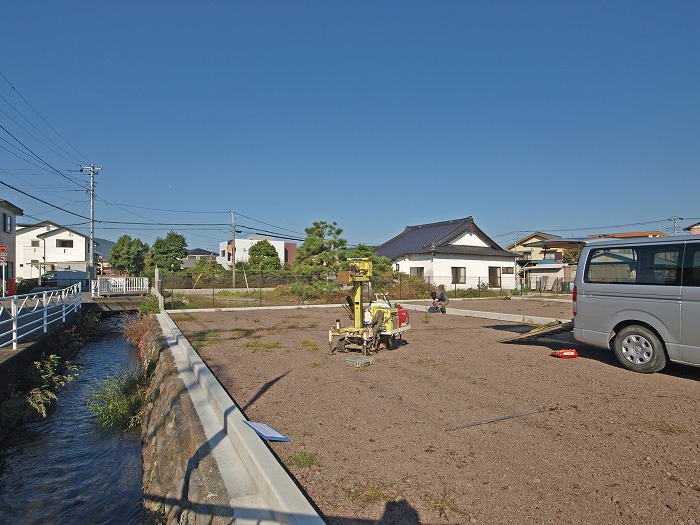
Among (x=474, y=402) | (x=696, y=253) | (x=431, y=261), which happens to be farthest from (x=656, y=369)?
(x=431, y=261)

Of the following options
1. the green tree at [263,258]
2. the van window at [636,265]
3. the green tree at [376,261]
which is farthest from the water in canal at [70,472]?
the green tree at [263,258]

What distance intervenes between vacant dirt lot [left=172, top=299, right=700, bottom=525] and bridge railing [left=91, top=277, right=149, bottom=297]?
1891cm

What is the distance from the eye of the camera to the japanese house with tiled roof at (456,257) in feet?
94.0

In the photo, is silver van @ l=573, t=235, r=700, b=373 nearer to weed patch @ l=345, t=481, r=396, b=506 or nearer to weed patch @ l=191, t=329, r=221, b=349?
weed patch @ l=345, t=481, r=396, b=506

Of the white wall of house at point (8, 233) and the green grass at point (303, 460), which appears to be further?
the white wall of house at point (8, 233)

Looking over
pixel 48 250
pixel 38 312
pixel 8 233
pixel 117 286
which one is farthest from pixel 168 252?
pixel 38 312

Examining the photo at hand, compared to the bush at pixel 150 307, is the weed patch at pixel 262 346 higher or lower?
lower

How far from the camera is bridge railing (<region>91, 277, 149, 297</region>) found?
2370cm

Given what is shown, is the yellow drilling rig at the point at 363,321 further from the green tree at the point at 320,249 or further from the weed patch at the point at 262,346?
the green tree at the point at 320,249

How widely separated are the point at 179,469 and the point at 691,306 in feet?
21.2

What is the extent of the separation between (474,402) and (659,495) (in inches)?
89.9

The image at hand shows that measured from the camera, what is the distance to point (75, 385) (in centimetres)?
972

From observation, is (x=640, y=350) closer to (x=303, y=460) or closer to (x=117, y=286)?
(x=303, y=460)

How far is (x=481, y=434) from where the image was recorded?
13.9 feet
